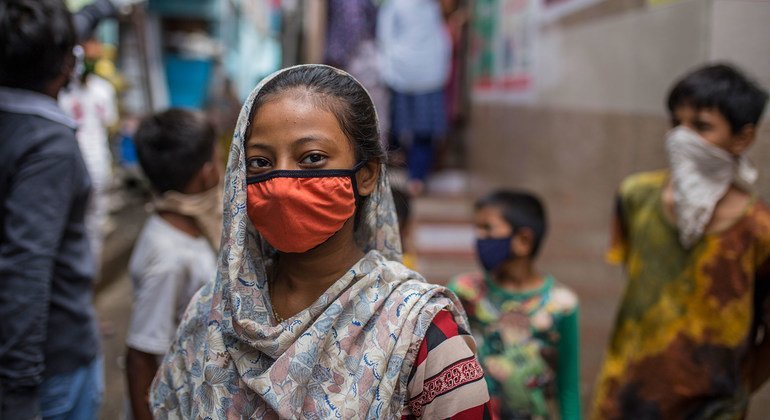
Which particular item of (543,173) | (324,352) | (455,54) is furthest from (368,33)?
(324,352)

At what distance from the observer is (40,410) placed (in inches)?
84.4

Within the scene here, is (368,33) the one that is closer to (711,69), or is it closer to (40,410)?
(711,69)

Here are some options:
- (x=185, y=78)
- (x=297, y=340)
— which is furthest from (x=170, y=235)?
(x=185, y=78)

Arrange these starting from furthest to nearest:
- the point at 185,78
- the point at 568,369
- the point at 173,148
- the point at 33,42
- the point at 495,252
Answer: the point at 185,78 → the point at 495,252 → the point at 568,369 → the point at 173,148 → the point at 33,42

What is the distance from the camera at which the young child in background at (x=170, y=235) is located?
2256 mm

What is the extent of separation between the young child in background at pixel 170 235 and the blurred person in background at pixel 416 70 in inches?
180

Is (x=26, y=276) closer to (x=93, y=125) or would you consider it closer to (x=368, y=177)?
(x=368, y=177)

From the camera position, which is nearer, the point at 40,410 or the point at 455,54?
the point at 40,410

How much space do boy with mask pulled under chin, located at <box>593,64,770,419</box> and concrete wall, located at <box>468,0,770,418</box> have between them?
0.48 meters

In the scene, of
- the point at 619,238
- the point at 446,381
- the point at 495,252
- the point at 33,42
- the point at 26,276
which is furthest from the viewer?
the point at 619,238

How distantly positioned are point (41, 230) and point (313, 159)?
92cm

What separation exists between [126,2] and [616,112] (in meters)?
6.03

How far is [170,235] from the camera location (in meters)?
2.36

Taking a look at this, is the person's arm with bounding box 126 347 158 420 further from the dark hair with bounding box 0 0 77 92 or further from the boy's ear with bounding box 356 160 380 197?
the boy's ear with bounding box 356 160 380 197
